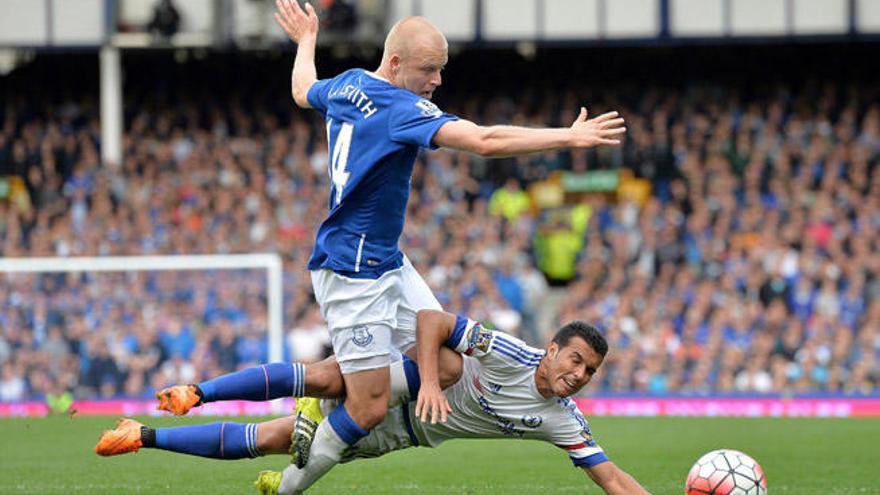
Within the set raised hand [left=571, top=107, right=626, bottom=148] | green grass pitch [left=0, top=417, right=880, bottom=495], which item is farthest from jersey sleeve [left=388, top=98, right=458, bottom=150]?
green grass pitch [left=0, top=417, right=880, bottom=495]

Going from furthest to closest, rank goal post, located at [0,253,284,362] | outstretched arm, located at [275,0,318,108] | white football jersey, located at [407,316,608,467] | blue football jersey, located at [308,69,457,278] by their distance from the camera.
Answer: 1. goal post, located at [0,253,284,362]
2. outstretched arm, located at [275,0,318,108]
3. white football jersey, located at [407,316,608,467]
4. blue football jersey, located at [308,69,457,278]

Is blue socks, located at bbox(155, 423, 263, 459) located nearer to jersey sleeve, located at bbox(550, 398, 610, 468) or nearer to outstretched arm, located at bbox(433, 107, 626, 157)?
jersey sleeve, located at bbox(550, 398, 610, 468)

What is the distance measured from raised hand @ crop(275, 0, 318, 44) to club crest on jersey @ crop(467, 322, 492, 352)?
2.07 metres

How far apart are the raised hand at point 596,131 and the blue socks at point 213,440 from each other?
8.55ft

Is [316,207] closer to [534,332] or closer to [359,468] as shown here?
[534,332]

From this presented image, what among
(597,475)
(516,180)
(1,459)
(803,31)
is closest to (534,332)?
(516,180)

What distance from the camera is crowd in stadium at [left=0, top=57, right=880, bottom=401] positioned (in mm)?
18344

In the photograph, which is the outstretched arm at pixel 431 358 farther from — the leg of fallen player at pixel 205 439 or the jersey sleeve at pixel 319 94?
the jersey sleeve at pixel 319 94

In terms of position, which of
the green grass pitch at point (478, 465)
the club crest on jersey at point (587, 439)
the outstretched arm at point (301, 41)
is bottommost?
the green grass pitch at point (478, 465)

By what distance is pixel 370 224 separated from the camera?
7781 millimetres

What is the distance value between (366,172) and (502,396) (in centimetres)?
151

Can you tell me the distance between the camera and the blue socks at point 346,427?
784cm

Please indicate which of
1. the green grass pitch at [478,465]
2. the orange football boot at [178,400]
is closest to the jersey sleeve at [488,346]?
Result: the orange football boot at [178,400]

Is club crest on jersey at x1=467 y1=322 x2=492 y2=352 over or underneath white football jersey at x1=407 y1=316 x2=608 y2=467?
over
